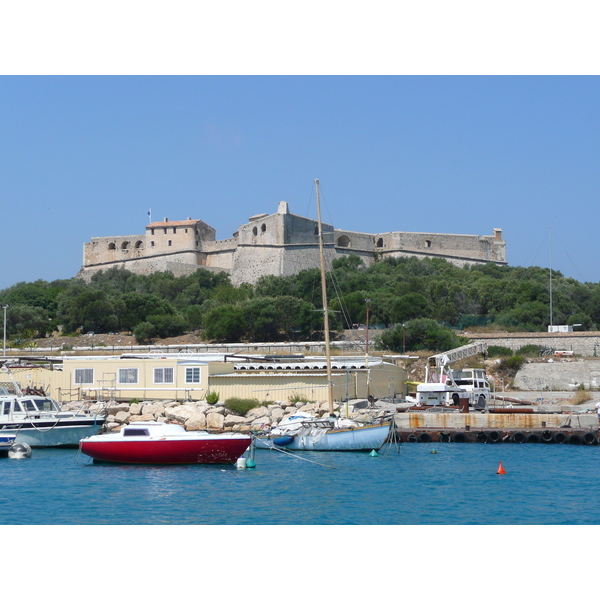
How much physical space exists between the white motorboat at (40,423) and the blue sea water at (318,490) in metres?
1.01

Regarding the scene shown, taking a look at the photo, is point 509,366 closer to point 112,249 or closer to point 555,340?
point 555,340

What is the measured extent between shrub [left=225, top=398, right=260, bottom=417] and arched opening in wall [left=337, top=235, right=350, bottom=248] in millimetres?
49067

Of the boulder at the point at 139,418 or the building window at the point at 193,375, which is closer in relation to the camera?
the boulder at the point at 139,418

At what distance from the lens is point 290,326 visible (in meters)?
46.8

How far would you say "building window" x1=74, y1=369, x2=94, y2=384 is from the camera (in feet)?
91.9

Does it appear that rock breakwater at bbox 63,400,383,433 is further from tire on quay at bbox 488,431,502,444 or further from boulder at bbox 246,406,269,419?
tire on quay at bbox 488,431,502,444

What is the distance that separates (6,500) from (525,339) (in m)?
30.4

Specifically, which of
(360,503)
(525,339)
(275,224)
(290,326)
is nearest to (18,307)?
(290,326)

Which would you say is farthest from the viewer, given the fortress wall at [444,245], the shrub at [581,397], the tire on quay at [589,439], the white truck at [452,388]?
the fortress wall at [444,245]

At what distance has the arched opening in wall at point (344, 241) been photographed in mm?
74125

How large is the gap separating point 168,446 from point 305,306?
28856 mm

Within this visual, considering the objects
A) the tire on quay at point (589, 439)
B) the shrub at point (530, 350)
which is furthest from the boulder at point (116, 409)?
the shrub at point (530, 350)

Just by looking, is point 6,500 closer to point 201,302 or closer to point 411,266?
point 201,302

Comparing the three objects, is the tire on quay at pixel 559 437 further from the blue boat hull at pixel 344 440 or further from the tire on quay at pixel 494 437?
the blue boat hull at pixel 344 440
